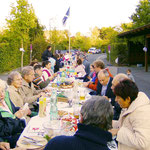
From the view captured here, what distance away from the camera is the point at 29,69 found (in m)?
3.87

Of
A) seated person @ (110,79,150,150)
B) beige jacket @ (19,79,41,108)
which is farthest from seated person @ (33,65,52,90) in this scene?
seated person @ (110,79,150,150)

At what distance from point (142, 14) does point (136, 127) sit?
20.9m

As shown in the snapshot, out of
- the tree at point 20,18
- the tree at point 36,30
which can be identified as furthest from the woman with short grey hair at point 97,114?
the tree at point 36,30

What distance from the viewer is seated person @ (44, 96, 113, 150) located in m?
1.16

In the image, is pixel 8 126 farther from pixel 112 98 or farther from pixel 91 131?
pixel 112 98

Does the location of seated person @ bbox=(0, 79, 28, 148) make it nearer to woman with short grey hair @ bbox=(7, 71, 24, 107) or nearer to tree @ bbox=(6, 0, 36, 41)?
woman with short grey hair @ bbox=(7, 71, 24, 107)

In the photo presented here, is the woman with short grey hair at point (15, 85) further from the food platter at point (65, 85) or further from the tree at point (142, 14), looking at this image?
the tree at point (142, 14)

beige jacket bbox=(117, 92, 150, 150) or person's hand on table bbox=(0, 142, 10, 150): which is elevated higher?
beige jacket bbox=(117, 92, 150, 150)

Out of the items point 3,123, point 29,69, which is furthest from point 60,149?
point 29,69

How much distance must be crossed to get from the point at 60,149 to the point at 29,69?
9.32ft

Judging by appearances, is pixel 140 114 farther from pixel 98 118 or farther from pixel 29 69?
pixel 29 69

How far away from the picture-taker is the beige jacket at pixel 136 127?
1.77 meters

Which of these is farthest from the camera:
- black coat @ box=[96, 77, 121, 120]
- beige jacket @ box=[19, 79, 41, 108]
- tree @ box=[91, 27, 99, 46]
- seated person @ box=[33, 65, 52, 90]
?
tree @ box=[91, 27, 99, 46]

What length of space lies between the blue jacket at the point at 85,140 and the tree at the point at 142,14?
20888 millimetres
